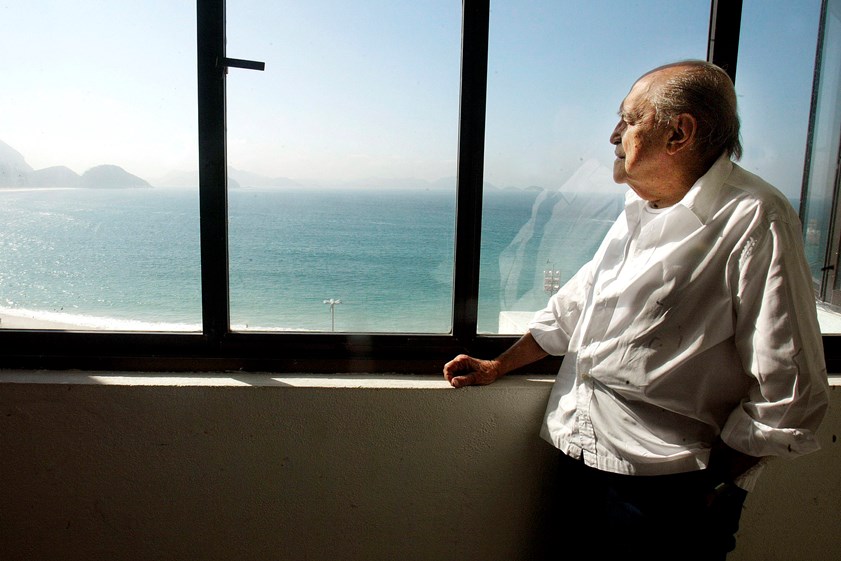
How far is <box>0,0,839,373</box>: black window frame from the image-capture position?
1.49m

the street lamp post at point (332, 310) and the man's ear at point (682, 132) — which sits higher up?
the man's ear at point (682, 132)

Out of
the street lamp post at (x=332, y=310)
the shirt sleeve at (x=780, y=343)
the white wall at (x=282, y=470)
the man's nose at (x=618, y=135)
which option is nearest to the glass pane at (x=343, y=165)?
the street lamp post at (x=332, y=310)

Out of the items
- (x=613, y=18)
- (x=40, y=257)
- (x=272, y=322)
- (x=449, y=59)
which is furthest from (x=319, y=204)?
(x=613, y=18)

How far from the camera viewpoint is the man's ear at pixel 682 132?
1113 millimetres

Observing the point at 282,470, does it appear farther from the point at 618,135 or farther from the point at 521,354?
the point at 618,135

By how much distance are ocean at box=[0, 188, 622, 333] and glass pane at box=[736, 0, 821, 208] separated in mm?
465

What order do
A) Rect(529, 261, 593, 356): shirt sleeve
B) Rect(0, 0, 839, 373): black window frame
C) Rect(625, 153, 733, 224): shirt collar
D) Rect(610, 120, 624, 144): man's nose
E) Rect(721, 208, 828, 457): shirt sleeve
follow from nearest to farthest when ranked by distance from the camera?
Rect(721, 208, 828, 457): shirt sleeve < Rect(625, 153, 733, 224): shirt collar < Rect(610, 120, 624, 144): man's nose < Rect(529, 261, 593, 356): shirt sleeve < Rect(0, 0, 839, 373): black window frame

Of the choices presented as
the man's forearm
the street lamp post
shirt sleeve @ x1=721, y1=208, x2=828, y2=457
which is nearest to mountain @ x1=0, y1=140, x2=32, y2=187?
the street lamp post

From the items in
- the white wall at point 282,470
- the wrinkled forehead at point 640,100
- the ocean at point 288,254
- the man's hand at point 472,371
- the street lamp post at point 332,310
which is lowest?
the white wall at point 282,470

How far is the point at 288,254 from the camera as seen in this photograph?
1661 mm

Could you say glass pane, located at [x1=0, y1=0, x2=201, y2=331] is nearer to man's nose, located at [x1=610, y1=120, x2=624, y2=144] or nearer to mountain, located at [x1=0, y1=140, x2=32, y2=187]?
mountain, located at [x1=0, y1=140, x2=32, y2=187]

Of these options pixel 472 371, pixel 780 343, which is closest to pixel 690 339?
pixel 780 343

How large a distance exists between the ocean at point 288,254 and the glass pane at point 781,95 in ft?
1.52

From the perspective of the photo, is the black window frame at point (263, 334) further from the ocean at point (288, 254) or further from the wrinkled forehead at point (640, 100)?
the wrinkled forehead at point (640, 100)
